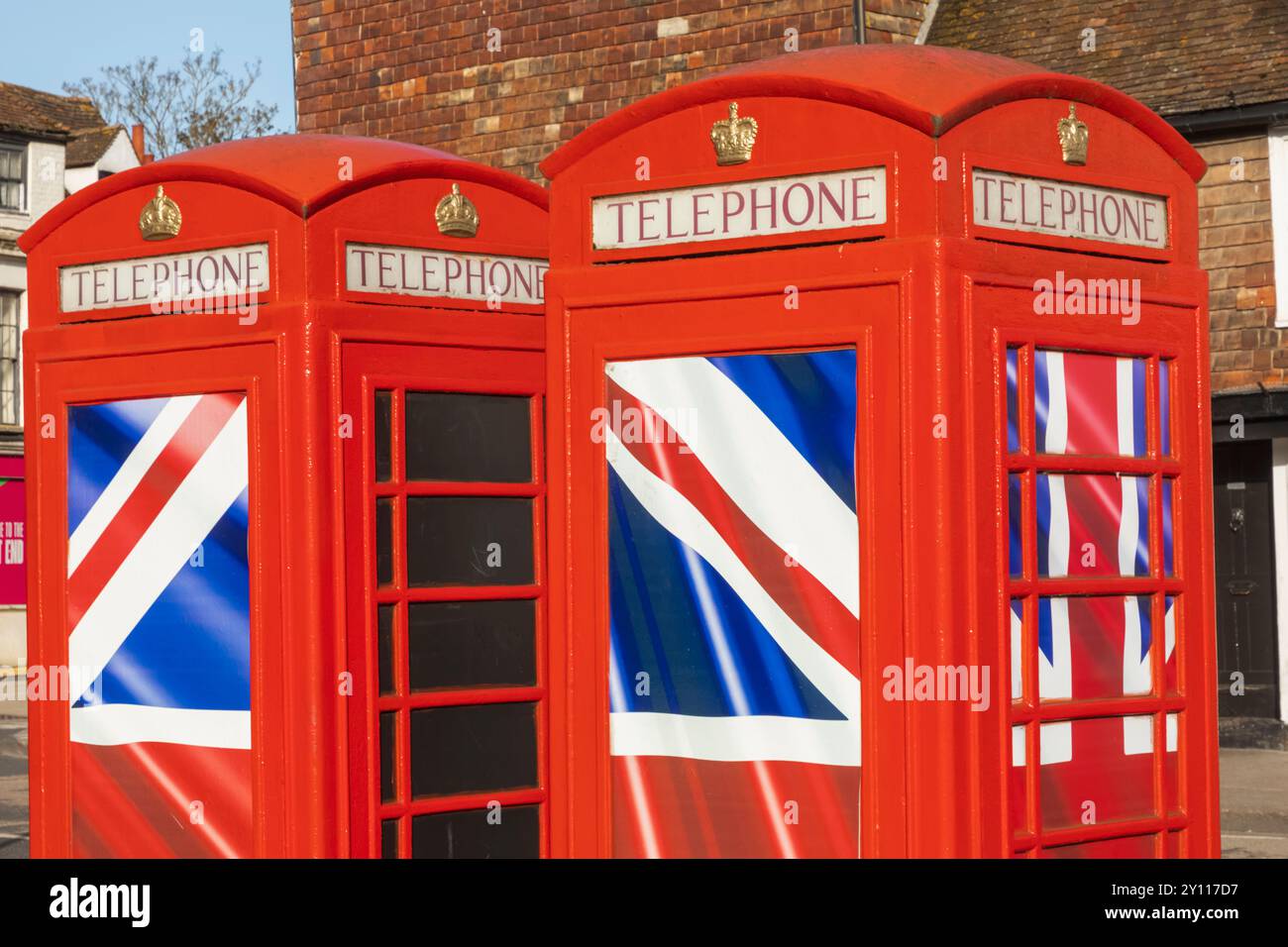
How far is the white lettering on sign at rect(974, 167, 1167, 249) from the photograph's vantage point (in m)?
5.10

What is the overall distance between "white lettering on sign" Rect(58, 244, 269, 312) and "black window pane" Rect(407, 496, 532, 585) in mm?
870

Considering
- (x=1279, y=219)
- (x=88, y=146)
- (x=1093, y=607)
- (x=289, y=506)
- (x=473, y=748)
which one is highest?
(x=88, y=146)

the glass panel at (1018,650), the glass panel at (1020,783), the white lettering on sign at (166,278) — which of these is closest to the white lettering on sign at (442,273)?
the white lettering on sign at (166,278)

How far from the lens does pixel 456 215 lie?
642 cm

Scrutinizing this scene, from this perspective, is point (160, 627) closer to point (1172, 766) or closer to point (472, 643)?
point (472, 643)

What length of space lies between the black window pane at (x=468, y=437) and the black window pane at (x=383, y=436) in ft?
0.25

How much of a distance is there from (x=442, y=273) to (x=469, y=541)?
87 centimetres

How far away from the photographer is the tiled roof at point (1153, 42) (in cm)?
1545

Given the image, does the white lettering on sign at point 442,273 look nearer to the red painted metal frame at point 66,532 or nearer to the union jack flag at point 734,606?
the red painted metal frame at point 66,532

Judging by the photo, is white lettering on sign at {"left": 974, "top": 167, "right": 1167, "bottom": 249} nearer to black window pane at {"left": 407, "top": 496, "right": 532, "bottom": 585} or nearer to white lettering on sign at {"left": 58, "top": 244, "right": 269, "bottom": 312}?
black window pane at {"left": 407, "top": 496, "right": 532, "bottom": 585}

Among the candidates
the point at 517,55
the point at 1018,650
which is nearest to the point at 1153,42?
the point at 517,55

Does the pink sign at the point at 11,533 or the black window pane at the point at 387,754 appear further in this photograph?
the pink sign at the point at 11,533
